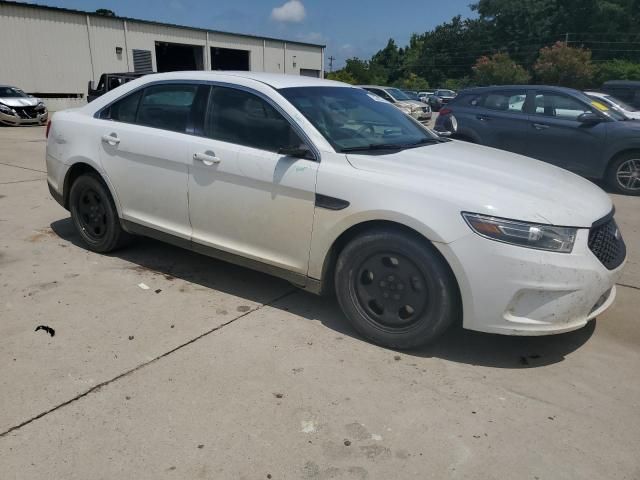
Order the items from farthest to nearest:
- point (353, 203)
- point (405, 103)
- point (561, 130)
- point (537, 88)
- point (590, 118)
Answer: point (405, 103)
point (537, 88)
point (561, 130)
point (590, 118)
point (353, 203)

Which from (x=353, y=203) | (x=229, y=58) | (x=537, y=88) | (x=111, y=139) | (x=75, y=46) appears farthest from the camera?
(x=229, y=58)

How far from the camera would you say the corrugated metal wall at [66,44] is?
25.0m

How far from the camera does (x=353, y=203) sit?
3.29 meters

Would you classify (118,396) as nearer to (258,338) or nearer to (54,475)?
(54,475)

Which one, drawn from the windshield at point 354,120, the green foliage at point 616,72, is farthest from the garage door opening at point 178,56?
the green foliage at point 616,72

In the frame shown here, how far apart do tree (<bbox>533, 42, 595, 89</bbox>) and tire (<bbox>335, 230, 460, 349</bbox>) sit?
5068 centimetres

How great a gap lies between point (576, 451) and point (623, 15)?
74.2 meters

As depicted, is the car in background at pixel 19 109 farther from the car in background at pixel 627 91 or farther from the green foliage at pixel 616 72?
the green foliage at pixel 616 72

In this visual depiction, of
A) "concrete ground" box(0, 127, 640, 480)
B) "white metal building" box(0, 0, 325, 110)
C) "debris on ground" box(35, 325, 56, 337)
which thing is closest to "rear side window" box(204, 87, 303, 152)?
"concrete ground" box(0, 127, 640, 480)

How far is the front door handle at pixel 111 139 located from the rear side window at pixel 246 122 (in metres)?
0.92

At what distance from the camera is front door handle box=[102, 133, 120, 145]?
4418mm

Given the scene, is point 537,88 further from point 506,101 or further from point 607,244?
point 607,244

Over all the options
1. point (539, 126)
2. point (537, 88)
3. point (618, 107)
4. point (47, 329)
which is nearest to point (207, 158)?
point (47, 329)

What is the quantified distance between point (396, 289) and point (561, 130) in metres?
6.61
